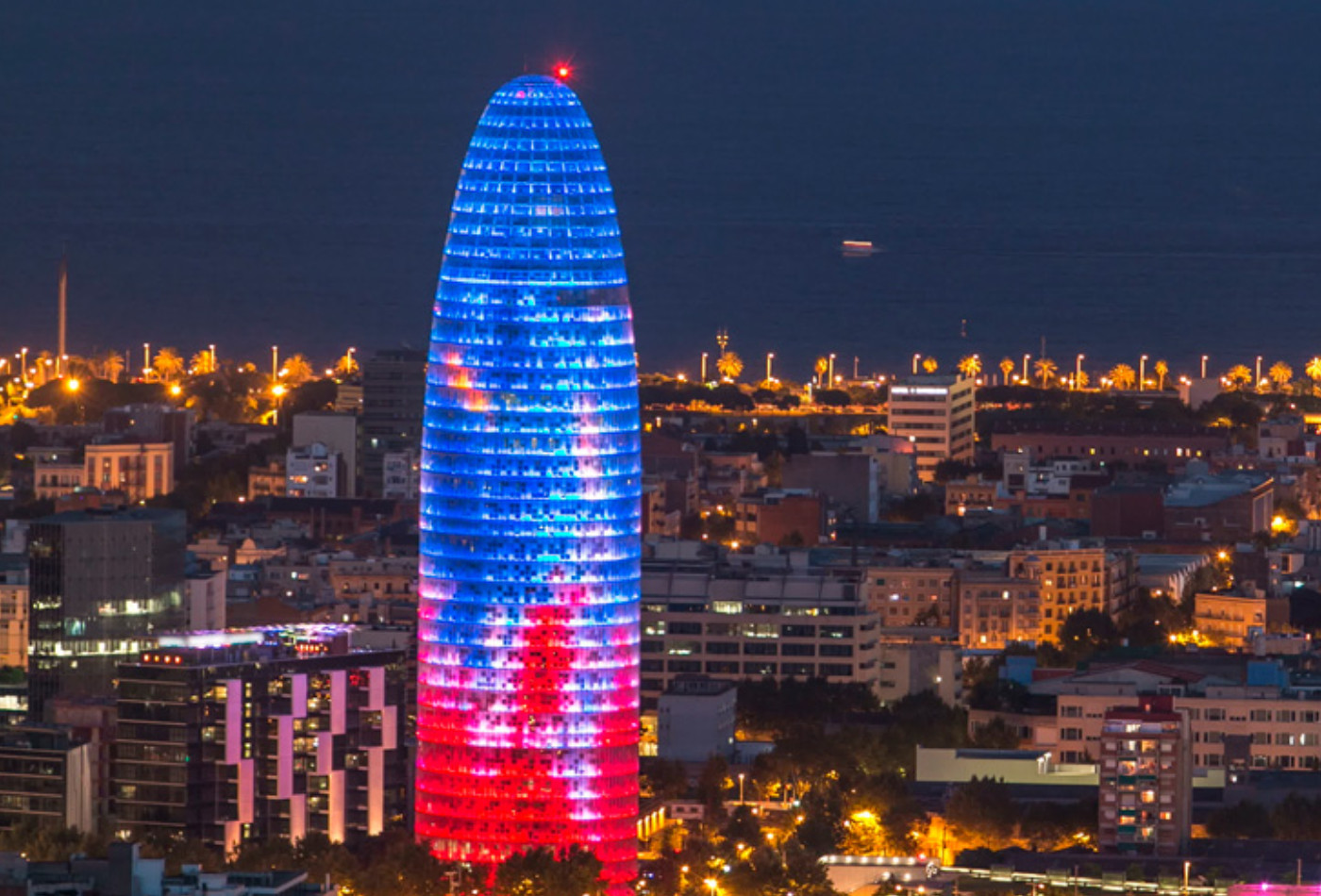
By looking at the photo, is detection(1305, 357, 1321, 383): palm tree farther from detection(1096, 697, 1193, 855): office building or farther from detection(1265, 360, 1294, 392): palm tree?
detection(1096, 697, 1193, 855): office building

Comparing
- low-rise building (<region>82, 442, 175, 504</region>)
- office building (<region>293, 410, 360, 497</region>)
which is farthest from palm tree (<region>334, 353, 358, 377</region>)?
low-rise building (<region>82, 442, 175, 504</region>)

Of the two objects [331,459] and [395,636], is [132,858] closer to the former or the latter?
[395,636]

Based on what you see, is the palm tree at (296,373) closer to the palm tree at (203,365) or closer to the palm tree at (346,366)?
the palm tree at (346,366)

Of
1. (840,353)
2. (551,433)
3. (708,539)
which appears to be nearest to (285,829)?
(551,433)

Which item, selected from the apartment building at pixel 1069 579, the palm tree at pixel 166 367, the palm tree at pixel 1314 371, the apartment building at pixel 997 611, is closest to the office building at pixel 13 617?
the apartment building at pixel 997 611

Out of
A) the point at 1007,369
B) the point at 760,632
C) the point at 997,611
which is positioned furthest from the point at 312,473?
the point at 1007,369

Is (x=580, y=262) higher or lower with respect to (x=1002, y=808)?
higher
